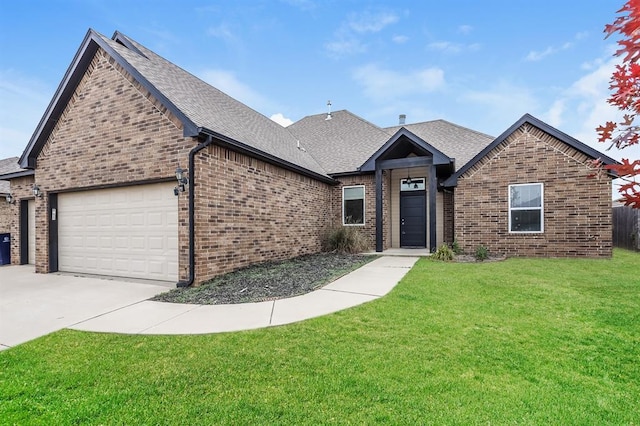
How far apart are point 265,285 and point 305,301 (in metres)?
1.47

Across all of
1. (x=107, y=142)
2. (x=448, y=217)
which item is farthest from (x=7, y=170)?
(x=448, y=217)

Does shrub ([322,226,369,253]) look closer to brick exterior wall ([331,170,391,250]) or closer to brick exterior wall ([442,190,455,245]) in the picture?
brick exterior wall ([331,170,391,250])

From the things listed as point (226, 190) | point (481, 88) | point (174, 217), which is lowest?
point (174, 217)

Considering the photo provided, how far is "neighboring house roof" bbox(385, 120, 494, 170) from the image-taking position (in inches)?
533

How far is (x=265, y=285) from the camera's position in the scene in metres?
6.56

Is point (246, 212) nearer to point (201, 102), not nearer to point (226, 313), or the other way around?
point (201, 102)

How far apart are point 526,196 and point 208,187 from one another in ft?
32.6

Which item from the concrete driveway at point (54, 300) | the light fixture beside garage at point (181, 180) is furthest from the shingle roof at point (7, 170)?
the light fixture beside garage at point (181, 180)

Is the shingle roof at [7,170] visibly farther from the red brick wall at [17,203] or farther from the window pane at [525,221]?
the window pane at [525,221]

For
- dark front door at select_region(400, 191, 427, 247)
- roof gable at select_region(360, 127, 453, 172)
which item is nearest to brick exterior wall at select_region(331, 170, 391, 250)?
dark front door at select_region(400, 191, 427, 247)

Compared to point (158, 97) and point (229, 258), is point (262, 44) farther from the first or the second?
point (229, 258)

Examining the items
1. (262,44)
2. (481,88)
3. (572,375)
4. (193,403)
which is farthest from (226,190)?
(481,88)

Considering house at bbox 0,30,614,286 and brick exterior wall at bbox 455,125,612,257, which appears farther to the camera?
brick exterior wall at bbox 455,125,612,257

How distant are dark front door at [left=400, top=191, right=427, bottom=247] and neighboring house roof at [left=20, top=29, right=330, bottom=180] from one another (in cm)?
498
